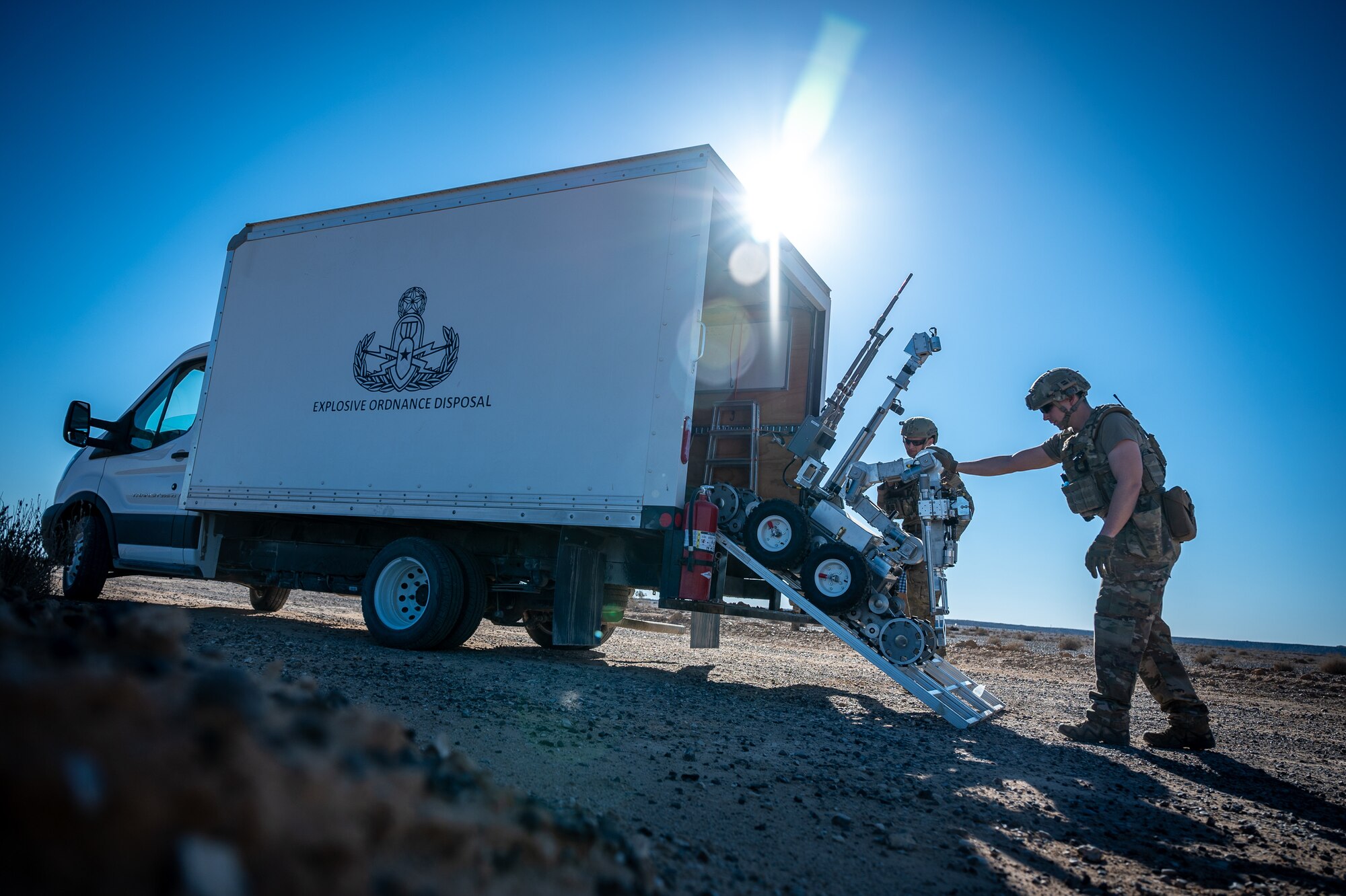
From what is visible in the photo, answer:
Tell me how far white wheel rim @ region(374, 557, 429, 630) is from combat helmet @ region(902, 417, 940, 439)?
4925 millimetres

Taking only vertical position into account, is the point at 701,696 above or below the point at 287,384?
below

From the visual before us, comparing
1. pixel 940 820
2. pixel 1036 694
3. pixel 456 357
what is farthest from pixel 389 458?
pixel 1036 694

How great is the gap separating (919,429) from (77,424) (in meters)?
8.65

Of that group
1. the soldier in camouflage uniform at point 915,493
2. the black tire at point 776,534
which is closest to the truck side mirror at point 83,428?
the black tire at point 776,534

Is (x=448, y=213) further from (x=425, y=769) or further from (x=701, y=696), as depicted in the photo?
(x=425, y=769)

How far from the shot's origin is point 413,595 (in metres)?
6.25

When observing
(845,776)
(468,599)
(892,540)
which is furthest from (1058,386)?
(468,599)

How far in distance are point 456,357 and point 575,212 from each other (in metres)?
1.52

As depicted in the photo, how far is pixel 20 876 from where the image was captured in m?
0.76

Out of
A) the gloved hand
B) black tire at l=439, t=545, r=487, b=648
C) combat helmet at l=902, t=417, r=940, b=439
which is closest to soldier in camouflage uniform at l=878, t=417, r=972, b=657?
combat helmet at l=902, t=417, r=940, b=439

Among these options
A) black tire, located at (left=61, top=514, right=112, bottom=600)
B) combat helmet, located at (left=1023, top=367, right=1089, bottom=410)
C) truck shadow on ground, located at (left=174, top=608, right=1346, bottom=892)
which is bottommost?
truck shadow on ground, located at (left=174, top=608, right=1346, bottom=892)

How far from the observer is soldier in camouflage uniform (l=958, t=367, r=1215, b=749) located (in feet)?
15.7

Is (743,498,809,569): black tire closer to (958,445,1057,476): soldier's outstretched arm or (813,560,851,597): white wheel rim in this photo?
(813,560,851,597): white wheel rim

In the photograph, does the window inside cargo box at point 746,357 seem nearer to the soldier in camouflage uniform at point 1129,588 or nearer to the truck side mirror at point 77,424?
the soldier in camouflage uniform at point 1129,588
